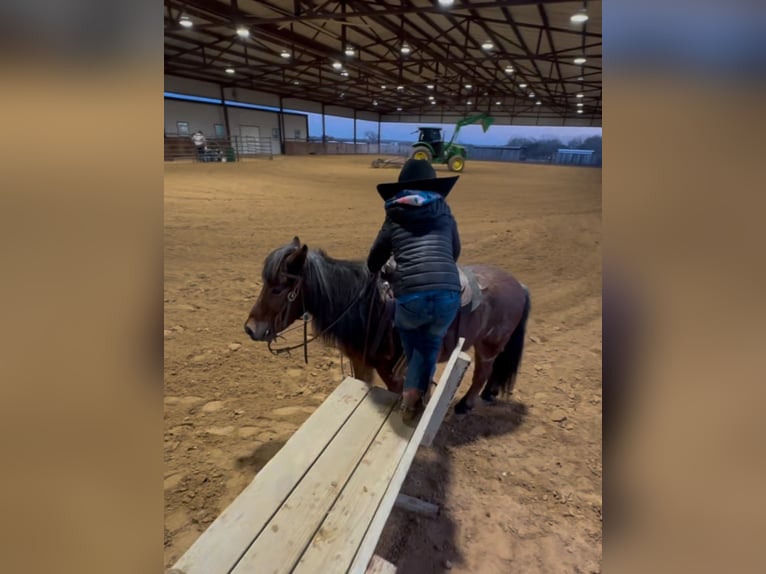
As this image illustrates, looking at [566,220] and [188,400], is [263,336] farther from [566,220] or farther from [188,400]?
[566,220]

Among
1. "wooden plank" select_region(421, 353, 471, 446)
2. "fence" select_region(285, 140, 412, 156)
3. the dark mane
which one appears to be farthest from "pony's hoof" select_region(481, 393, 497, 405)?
"fence" select_region(285, 140, 412, 156)

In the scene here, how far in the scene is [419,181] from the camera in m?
2.22

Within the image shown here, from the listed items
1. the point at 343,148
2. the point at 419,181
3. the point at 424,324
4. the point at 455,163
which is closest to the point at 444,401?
the point at 424,324

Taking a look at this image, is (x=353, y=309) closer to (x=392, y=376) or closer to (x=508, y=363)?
(x=392, y=376)

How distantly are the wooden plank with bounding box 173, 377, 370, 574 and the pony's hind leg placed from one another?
1.06 m

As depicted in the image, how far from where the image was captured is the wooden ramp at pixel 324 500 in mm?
1463

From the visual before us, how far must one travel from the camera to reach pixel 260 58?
64.2 feet

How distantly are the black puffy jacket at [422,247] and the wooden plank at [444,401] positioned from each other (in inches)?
15.6

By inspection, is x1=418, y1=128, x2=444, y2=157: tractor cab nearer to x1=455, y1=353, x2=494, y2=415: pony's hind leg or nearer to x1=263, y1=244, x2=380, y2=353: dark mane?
x1=455, y1=353, x2=494, y2=415: pony's hind leg

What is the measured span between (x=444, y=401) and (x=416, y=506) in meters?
0.69

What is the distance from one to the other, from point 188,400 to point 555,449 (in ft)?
8.31

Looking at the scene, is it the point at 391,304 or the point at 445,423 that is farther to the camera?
the point at 445,423
